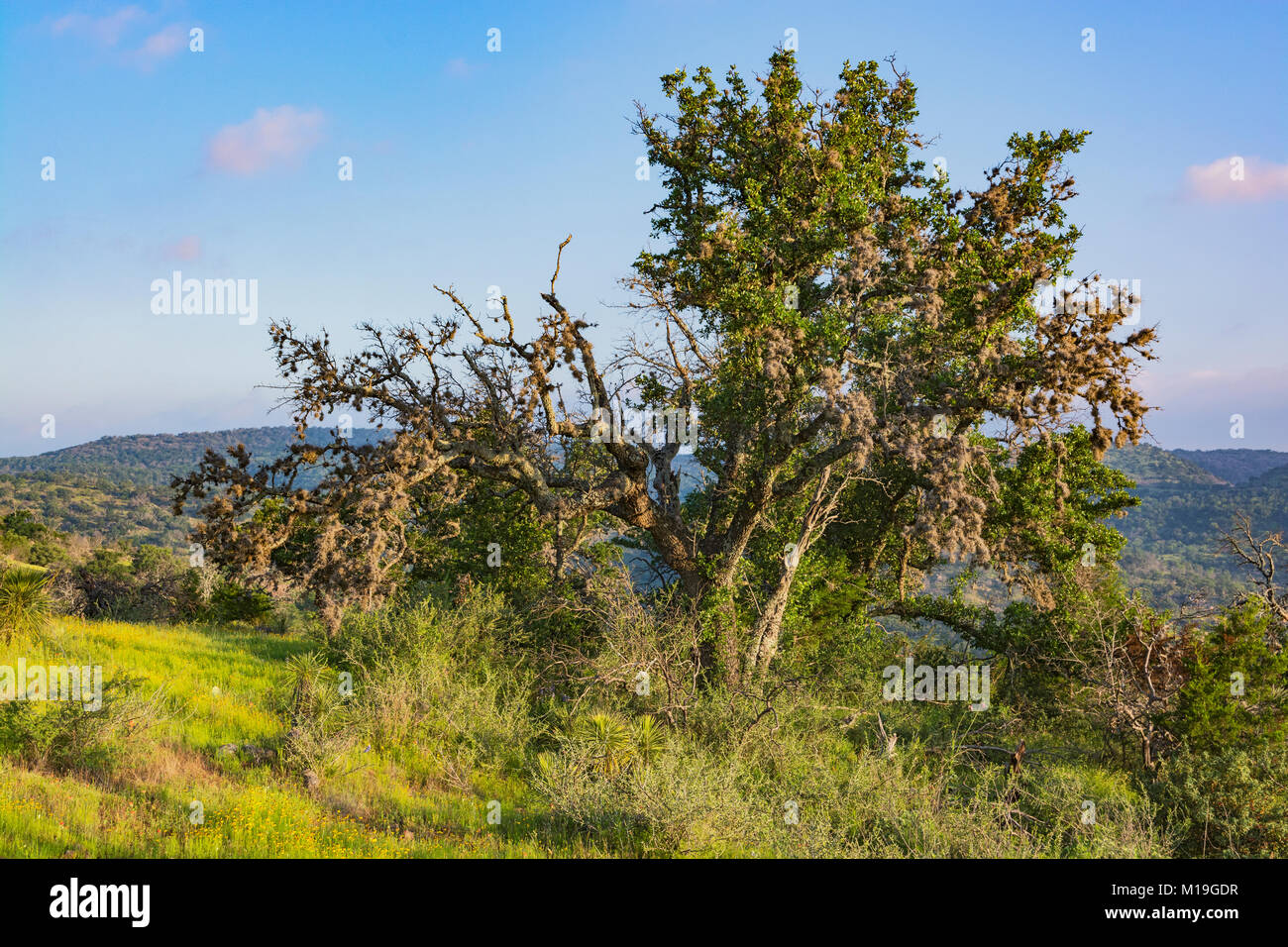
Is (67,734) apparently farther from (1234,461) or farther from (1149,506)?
(1234,461)

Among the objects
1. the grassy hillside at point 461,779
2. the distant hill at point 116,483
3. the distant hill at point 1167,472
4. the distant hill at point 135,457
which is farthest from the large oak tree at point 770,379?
the distant hill at point 135,457

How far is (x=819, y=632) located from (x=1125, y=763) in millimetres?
5582

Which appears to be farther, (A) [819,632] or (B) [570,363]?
Result: (A) [819,632]

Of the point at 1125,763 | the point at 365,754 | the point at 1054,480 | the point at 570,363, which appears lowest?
the point at 1125,763

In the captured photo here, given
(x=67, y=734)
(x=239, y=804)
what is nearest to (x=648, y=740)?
(x=239, y=804)

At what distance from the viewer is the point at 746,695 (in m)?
11.5

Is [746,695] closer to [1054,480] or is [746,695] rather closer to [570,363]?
[570,363]

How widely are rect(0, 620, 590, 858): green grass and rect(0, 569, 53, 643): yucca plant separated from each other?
1890 mm

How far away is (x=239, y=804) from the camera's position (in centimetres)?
788

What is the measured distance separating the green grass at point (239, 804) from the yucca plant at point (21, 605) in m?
1.89

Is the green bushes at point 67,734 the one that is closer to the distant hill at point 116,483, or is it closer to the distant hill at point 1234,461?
the distant hill at point 116,483

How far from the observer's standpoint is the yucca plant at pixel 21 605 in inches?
551
